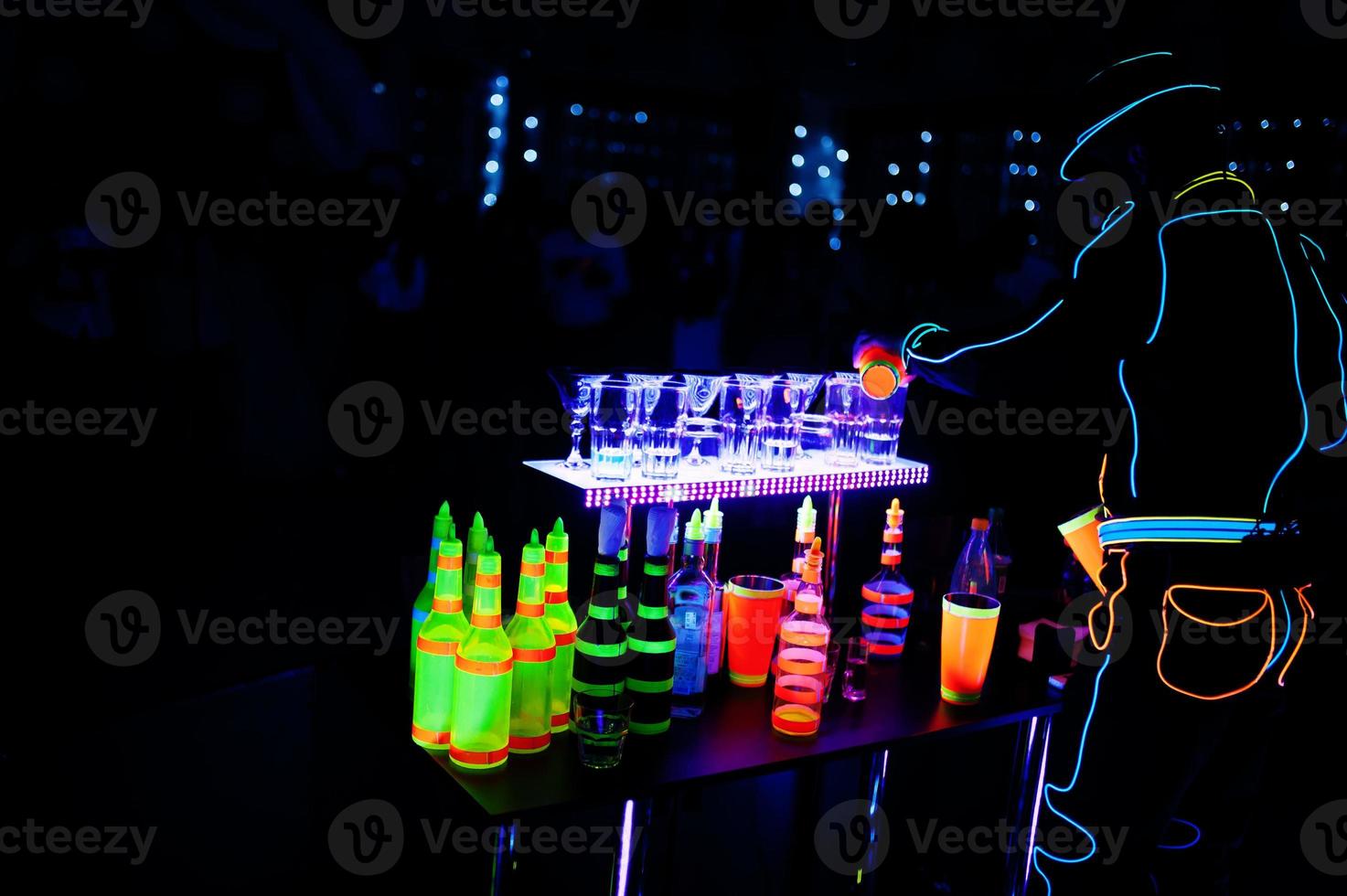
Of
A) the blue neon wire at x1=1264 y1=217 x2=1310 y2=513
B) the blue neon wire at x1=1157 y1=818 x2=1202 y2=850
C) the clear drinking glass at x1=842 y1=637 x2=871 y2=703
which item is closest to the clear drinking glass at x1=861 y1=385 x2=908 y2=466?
the clear drinking glass at x1=842 y1=637 x2=871 y2=703

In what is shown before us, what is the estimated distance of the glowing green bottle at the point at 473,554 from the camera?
6.02ft

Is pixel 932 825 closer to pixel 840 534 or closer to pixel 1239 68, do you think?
pixel 840 534

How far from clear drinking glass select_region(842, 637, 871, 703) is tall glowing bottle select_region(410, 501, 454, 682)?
0.83m

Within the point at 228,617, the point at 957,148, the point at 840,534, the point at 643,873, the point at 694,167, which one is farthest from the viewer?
the point at 957,148

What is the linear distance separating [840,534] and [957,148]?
1.23 metres

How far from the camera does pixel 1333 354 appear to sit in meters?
2.18

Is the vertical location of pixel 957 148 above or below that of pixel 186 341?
above

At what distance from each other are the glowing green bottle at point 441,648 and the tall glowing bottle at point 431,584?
5.0 inches

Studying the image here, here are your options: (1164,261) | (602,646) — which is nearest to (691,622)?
(602,646)

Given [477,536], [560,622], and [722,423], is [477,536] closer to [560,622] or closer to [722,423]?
[560,622]

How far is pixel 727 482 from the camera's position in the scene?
2.10 metres

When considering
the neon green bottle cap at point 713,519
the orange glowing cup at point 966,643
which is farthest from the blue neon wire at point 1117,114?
the neon green bottle cap at point 713,519

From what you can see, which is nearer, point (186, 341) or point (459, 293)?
point (186, 341)

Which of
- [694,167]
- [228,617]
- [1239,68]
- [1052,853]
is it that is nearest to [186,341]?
[228,617]
